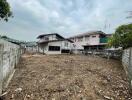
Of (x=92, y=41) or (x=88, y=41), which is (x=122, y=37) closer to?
(x=92, y=41)

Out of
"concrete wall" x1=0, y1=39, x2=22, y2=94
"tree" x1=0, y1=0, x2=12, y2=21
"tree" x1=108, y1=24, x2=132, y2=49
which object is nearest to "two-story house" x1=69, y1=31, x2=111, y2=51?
"tree" x1=108, y1=24, x2=132, y2=49

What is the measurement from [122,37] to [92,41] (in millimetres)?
15396

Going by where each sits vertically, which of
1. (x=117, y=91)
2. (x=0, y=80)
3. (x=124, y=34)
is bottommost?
(x=117, y=91)

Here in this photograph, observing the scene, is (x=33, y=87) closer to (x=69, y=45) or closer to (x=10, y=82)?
(x=10, y=82)

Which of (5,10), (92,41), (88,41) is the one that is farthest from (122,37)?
(88,41)

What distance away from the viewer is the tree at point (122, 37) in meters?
15.1

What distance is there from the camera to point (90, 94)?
17.1 feet

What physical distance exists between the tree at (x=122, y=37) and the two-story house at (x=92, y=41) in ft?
36.2

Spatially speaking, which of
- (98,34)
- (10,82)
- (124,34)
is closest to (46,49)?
(98,34)

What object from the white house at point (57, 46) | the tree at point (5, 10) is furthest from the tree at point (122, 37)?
the white house at point (57, 46)

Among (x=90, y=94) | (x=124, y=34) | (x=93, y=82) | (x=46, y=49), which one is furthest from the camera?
(x=46, y=49)

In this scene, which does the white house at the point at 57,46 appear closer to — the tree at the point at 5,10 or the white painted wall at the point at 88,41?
the white painted wall at the point at 88,41

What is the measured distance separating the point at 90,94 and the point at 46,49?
80.1ft

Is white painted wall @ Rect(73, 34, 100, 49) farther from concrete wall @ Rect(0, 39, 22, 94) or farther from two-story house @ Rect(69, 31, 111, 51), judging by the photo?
concrete wall @ Rect(0, 39, 22, 94)
